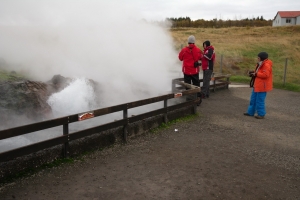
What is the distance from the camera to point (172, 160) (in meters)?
5.42

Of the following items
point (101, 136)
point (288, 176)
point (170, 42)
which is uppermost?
point (170, 42)

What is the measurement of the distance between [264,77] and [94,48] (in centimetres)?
606

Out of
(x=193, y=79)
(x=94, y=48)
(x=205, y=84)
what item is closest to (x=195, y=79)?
(x=193, y=79)

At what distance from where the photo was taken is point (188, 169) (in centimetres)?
507

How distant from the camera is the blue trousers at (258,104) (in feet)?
27.5

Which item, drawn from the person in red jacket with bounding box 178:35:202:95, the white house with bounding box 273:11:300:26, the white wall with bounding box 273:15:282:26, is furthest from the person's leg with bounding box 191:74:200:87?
the white wall with bounding box 273:15:282:26

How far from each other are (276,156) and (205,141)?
143 centimetres

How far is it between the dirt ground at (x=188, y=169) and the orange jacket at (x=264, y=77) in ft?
3.51

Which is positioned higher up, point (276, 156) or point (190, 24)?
point (190, 24)

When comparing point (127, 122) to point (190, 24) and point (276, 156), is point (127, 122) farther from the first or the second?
point (190, 24)

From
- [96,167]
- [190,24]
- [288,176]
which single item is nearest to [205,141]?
[288,176]

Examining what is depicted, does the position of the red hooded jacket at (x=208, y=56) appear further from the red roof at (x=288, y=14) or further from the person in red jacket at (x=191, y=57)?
the red roof at (x=288, y=14)

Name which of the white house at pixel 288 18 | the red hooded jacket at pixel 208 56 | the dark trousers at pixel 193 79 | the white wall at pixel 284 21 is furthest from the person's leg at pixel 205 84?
the white house at pixel 288 18

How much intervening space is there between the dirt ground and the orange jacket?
107 cm
